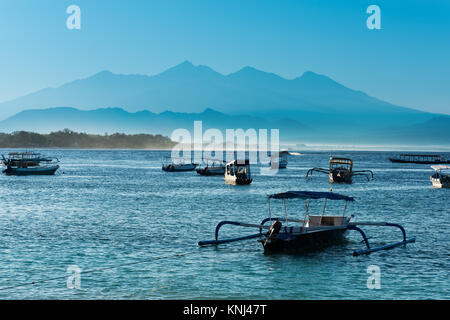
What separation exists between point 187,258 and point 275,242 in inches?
213

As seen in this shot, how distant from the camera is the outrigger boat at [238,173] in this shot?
102m

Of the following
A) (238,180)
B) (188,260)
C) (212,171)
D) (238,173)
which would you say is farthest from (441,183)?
(188,260)

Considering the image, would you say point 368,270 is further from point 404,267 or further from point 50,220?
point 50,220

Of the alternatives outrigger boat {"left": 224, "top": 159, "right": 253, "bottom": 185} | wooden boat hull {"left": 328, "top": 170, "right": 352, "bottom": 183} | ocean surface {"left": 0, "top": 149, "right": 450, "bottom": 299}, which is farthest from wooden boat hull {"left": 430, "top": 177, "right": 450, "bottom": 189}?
ocean surface {"left": 0, "top": 149, "right": 450, "bottom": 299}

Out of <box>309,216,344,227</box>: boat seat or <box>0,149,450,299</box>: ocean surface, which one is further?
<box>309,216,344,227</box>: boat seat

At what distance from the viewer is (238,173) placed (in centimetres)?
10269

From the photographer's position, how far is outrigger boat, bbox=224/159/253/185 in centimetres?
10188

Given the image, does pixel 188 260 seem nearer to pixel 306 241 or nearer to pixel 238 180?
pixel 306 241

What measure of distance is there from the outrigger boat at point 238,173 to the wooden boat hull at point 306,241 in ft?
211

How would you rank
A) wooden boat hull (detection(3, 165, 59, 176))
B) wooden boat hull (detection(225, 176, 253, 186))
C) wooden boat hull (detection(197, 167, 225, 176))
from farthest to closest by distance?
wooden boat hull (detection(3, 165, 59, 176))
wooden boat hull (detection(197, 167, 225, 176))
wooden boat hull (detection(225, 176, 253, 186))

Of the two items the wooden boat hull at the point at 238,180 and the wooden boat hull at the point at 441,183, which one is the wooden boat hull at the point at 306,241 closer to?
the wooden boat hull at the point at 238,180

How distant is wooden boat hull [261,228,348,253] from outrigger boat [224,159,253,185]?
64.3m

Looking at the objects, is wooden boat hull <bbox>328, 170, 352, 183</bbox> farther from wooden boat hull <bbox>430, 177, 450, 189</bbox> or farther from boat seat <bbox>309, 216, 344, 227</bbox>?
boat seat <bbox>309, 216, 344, 227</bbox>

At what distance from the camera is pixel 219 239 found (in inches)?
1567
